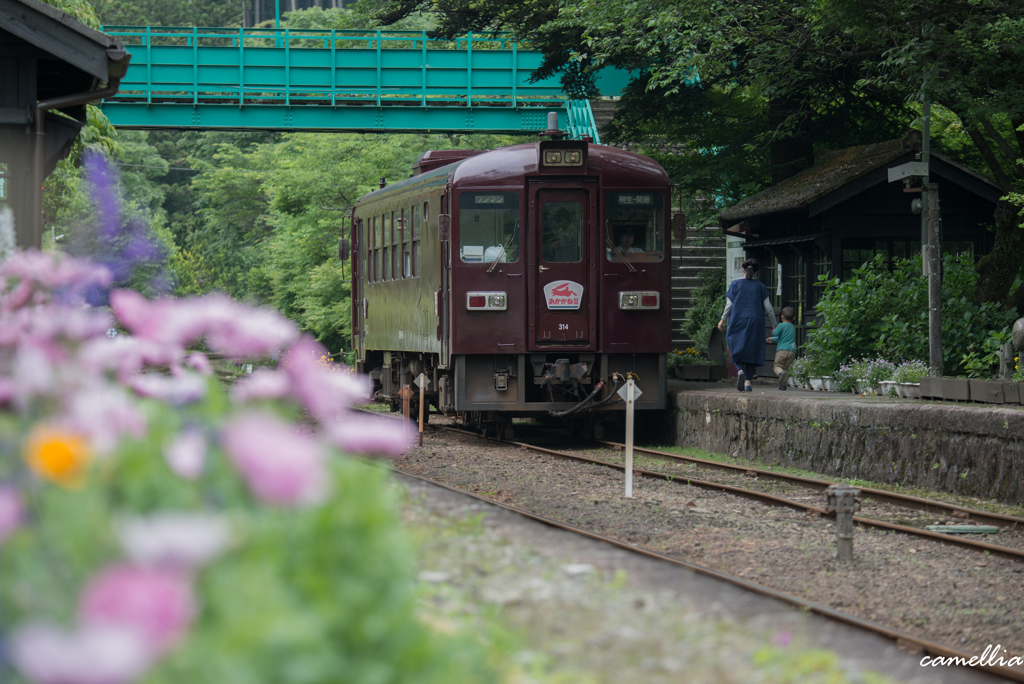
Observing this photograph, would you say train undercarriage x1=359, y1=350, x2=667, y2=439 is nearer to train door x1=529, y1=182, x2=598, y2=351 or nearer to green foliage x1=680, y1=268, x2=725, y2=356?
train door x1=529, y1=182, x2=598, y2=351

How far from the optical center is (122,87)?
25438 mm

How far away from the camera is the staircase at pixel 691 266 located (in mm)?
25625

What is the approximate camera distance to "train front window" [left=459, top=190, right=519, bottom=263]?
13.6 metres

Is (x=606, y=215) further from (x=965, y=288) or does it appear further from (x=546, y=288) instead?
(x=965, y=288)

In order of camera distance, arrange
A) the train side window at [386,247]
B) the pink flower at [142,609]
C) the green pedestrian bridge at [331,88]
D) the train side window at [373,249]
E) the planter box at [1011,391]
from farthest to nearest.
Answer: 1. the green pedestrian bridge at [331,88]
2. the train side window at [373,249]
3. the train side window at [386,247]
4. the planter box at [1011,391]
5. the pink flower at [142,609]

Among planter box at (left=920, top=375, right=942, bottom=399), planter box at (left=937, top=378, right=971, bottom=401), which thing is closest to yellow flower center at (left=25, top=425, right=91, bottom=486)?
planter box at (left=937, top=378, right=971, bottom=401)

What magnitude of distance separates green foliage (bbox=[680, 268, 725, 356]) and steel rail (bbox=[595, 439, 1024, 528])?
10970 mm

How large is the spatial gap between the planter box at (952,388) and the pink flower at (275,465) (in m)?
10.2

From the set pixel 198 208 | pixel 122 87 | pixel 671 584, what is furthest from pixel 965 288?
pixel 198 208

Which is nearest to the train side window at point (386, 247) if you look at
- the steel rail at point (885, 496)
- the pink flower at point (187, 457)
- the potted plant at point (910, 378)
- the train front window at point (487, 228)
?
the train front window at point (487, 228)

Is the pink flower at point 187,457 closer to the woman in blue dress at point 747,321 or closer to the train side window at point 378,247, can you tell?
the woman in blue dress at point 747,321

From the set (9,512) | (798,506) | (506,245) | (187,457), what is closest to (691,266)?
(506,245)

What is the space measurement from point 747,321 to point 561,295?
2560 millimetres

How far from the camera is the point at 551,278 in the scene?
13.7 m
